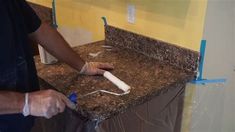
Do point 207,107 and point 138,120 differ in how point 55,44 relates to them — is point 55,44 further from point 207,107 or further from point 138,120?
point 207,107

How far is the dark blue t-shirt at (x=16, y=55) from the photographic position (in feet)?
3.00

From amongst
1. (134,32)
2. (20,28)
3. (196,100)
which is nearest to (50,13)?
(134,32)

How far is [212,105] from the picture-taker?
1.38 metres

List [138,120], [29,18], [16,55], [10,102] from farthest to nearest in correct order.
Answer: [138,120]
[29,18]
[16,55]
[10,102]

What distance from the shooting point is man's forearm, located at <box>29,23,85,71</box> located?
1142 mm

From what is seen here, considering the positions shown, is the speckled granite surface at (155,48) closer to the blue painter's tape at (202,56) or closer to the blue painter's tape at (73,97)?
the blue painter's tape at (202,56)

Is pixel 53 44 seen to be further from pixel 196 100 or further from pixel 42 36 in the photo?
pixel 196 100

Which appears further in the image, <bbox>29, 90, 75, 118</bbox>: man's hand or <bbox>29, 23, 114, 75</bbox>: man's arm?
<bbox>29, 23, 114, 75</bbox>: man's arm

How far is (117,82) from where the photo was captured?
1125 mm

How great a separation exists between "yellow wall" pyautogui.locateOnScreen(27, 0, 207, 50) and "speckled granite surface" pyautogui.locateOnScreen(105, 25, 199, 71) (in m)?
0.03

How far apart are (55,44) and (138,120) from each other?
0.52 metres

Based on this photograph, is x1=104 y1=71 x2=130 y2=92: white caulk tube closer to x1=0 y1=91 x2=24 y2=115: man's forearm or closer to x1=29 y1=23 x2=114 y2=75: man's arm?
x1=29 y1=23 x2=114 y2=75: man's arm

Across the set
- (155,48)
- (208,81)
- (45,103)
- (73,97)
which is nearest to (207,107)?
(208,81)

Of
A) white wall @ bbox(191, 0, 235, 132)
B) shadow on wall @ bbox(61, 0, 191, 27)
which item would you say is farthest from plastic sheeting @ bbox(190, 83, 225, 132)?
shadow on wall @ bbox(61, 0, 191, 27)
